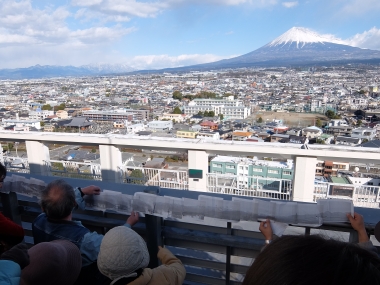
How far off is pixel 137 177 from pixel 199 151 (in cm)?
85

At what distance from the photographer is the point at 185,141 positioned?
339 centimetres

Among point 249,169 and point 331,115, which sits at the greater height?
point 249,169

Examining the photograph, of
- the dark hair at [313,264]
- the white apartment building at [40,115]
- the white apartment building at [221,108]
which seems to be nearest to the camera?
the dark hair at [313,264]

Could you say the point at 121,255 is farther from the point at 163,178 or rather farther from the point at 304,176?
the point at 304,176

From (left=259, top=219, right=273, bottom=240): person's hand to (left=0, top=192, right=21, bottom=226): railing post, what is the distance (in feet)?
3.90

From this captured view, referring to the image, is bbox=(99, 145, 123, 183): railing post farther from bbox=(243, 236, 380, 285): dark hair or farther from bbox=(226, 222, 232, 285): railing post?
bbox=(243, 236, 380, 285): dark hair

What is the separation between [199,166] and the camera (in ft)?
11.3

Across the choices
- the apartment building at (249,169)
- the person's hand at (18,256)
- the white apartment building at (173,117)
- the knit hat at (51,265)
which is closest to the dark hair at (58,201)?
the knit hat at (51,265)

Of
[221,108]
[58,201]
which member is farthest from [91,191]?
[221,108]

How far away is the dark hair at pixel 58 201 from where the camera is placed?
1142mm

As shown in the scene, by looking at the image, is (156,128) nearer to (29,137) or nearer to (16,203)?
(29,137)

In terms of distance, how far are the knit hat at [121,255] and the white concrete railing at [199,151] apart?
247 cm

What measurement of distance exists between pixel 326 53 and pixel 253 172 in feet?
303

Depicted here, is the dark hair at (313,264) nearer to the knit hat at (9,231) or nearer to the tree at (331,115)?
the knit hat at (9,231)
